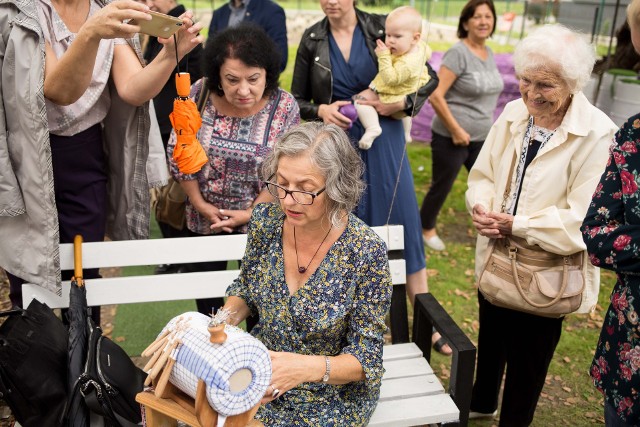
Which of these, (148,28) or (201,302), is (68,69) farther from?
(201,302)

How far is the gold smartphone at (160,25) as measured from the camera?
224cm

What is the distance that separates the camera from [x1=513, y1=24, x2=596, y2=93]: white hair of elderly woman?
8.13ft

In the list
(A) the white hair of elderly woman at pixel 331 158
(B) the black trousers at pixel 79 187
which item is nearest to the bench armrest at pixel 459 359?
(A) the white hair of elderly woman at pixel 331 158

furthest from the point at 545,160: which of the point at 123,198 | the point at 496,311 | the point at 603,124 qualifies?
the point at 123,198

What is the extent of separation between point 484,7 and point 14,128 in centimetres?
370

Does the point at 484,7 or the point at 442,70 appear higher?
the point at 484,7

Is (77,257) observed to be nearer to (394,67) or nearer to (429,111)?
(394,67)

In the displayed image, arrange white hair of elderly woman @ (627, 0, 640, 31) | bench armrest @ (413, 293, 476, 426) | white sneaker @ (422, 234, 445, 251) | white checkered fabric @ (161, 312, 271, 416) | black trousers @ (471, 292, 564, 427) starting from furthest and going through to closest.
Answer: white sneaker @ (422, 234, 445, 251) < black trousers @ (471, 292, 564, 427) < bench armrest @ (413, 293, 476, 426) < white hair of elderly woman @ (627, 0, 640, 31) < white checkered fabric @ (161, 312, 271, 416)

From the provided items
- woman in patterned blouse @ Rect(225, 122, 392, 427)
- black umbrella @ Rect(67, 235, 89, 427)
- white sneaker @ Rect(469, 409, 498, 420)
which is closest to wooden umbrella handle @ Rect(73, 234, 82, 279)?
black umbrella @ Rect(67, 235, 89, 427)

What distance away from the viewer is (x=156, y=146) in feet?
9.34

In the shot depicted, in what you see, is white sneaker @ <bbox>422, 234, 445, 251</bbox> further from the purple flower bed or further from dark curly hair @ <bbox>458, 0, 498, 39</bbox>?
the purple flower bed

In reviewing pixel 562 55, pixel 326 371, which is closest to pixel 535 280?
pixel 562 55

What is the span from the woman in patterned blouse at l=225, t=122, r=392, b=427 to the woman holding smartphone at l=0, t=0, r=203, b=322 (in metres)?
0.79

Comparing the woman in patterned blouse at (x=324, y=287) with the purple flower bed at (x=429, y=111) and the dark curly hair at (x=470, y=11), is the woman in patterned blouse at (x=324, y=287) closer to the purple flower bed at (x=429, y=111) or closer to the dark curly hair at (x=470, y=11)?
the dark curly hair at (x=470, y=11)
